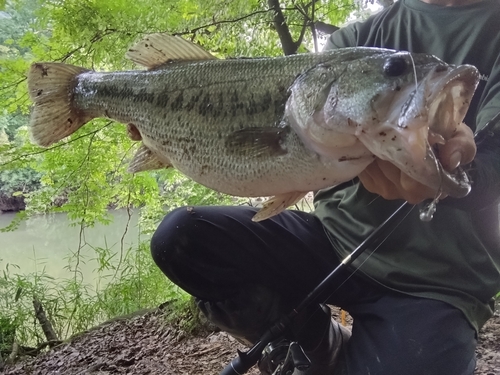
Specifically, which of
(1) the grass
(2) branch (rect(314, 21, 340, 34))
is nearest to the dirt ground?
(1) the grass

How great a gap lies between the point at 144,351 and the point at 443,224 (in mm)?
2236

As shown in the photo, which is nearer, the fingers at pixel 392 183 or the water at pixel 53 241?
the fingers at pixel 392 183

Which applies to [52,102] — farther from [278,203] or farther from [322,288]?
[322,288]

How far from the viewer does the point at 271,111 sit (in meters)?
1.32

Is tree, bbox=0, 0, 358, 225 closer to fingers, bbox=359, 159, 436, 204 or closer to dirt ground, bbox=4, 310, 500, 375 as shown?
dirt ground, bbox=4, 310, 500, 375

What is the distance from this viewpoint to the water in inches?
304

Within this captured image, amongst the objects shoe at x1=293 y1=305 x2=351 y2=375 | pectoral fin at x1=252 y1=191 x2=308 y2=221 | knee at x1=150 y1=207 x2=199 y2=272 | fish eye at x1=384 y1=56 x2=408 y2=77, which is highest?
fish eye at x1=384 y1=56 x2=408 y2=77

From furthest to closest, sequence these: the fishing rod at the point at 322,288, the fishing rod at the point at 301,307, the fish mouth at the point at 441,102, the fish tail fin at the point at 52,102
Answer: the fish tail fin at the point at 52,102
the fishing rod at the point at 301,307
the fishing rod at the point at 322,288
the fish mouth at the point at 441,102

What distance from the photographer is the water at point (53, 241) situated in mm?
7722

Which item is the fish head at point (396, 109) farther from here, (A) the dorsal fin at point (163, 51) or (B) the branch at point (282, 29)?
(B) the branch at point (282, 29)

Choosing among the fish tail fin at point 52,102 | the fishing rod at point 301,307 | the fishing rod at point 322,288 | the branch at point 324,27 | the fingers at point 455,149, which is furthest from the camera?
the branch at point 324,27

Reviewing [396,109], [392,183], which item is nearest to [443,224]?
[392,183]

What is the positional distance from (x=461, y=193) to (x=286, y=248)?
92 cm

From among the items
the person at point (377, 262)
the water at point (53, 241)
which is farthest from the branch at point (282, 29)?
the water at point (53, 241)
